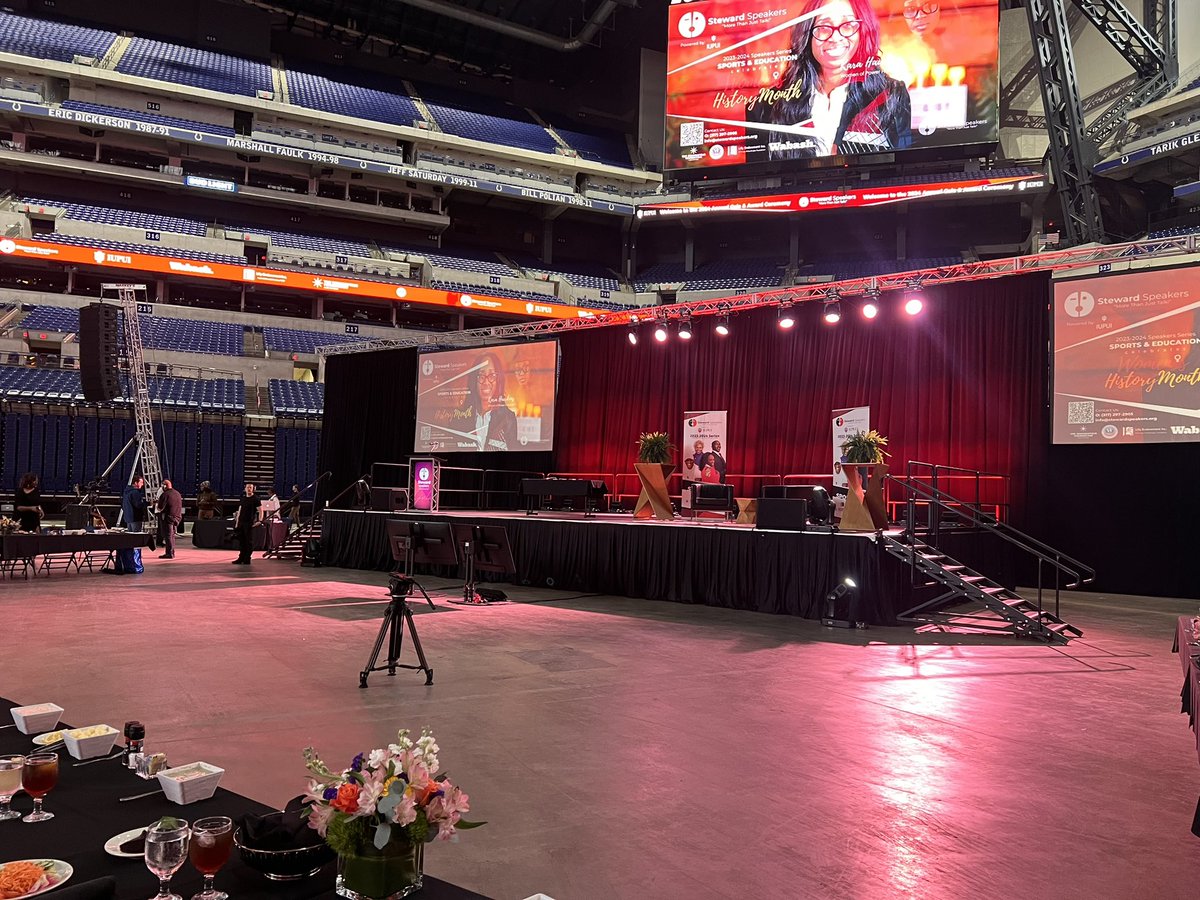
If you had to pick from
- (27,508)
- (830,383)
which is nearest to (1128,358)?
(830,383)

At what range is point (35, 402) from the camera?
60.5ft

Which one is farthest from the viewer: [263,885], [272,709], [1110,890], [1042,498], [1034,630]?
[1042,498]

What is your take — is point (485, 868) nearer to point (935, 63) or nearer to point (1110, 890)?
point (1110, 890)

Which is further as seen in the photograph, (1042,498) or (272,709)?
(1042,498)

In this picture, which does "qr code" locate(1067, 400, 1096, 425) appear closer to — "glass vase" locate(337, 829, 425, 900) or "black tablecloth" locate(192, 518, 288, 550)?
"glass vase" locate(337, 829, 425, 900)

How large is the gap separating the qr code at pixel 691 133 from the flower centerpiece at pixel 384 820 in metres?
23.2

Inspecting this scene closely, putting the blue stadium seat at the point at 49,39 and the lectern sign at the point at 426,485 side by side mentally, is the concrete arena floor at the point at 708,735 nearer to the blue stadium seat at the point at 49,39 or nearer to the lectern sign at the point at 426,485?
the lectern sign at the point at 426,485

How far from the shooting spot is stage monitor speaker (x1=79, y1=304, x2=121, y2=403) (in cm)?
1305

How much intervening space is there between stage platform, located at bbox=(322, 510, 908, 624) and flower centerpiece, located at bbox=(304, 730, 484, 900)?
7.26 meters

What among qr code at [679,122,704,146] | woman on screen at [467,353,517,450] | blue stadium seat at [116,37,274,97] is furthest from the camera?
blue stadium seat at [116,37,274,97]

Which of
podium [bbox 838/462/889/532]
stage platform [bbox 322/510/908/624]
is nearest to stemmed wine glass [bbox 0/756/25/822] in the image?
stage platform [bbox 322/510/908/624]

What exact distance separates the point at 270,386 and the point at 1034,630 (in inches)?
768

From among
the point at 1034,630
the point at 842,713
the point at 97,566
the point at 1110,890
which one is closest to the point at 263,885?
the point at 1110,890

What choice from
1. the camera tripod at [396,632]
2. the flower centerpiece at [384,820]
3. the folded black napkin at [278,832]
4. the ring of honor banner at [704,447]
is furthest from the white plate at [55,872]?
the ring of honor banner at [704,447]
